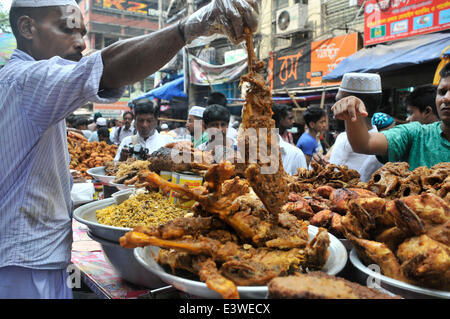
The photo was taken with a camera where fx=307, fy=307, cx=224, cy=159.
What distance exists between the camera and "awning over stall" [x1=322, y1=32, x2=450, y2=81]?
5.56m

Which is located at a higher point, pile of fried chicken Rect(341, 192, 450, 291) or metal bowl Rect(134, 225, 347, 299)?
pile of fried chicken Rect(341, 192, 450, 291)

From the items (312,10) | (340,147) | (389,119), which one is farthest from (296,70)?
(340,147)

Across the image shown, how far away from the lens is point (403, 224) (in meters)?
1.05

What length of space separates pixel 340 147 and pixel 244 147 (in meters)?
2.31

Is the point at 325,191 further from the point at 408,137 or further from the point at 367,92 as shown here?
the point at 367,92

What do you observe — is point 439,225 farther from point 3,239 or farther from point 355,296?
point 3,239

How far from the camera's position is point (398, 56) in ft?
20.3

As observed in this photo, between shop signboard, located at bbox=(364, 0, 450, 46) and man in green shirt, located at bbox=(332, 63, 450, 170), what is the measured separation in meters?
5.79

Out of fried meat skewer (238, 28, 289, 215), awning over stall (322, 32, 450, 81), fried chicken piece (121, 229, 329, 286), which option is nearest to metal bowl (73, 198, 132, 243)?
fried chicken piece (121, 229, 329, 286)

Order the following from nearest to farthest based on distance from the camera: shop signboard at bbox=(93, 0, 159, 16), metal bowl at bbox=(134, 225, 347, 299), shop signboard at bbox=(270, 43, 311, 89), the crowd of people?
metal bowl at bbox=(134, 225, 347, 299) → the crowd of people → shop signboard at bbox=(270, 43, 311, 89) → shop signboard at bbox=(93, 0, 159, 16)

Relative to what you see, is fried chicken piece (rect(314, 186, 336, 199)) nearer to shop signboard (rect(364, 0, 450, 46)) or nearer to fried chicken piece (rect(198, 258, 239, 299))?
fried chicken piece (rect(198, 258, 239, 299))

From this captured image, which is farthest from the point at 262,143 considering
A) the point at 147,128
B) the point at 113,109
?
the point at 113,109

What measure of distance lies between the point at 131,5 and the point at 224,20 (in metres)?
31.3

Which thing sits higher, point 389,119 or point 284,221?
point 389,119
